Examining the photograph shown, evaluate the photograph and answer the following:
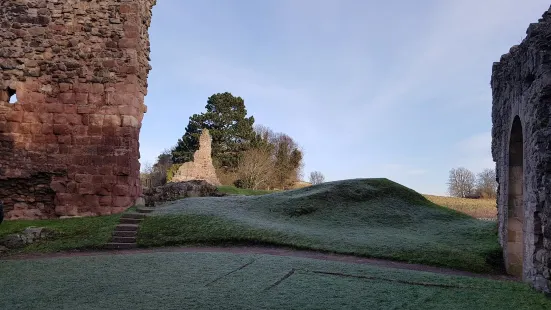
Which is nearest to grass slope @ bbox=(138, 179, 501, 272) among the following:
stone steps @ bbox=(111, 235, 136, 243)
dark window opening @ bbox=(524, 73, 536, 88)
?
stone steps @ bbox=(111, 235, 136, 243)

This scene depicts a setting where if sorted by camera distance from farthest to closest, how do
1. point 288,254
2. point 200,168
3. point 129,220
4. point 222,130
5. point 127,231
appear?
point 222,130 < point 200,168 < point 129,220 < point 127,231 < point 288,254

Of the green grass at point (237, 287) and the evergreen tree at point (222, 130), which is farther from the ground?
the evergreen tree at point (222, 130)

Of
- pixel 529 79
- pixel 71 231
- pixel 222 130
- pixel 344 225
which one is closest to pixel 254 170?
pixel 222 130

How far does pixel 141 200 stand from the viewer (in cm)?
1258

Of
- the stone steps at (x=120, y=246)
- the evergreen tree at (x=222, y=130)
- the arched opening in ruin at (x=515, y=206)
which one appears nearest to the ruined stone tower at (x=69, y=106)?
the stone steps at (x=120, y=246)

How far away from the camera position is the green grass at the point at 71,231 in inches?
365

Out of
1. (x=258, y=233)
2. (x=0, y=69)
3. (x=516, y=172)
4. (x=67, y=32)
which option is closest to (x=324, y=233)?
(x=258, y=233)

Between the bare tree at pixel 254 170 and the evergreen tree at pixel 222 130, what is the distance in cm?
318

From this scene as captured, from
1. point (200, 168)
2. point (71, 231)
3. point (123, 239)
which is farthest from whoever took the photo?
point (200, 168)

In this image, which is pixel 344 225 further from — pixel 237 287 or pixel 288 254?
pixel 237 287

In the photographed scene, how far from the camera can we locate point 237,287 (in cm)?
536

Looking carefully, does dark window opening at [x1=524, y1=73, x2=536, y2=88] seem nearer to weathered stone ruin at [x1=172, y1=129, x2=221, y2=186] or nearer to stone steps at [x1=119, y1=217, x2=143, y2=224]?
stone steps at [x1=119, y1=217, x2=143, y2=224]

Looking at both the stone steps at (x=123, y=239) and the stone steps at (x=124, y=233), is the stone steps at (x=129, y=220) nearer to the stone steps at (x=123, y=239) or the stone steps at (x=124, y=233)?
the stone steps at (x=124, y=233)

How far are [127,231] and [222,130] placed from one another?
118 feet
